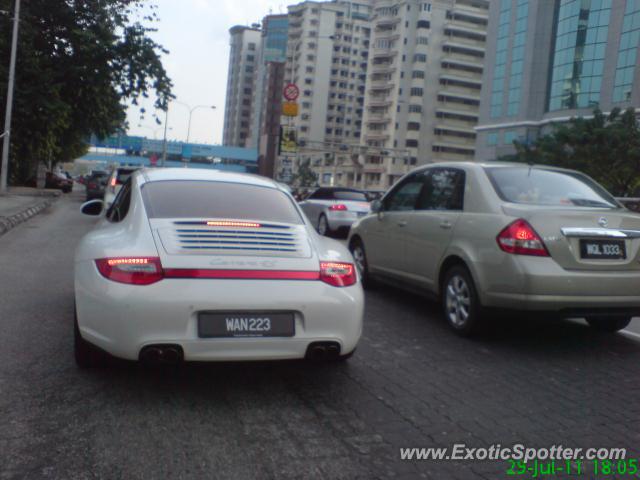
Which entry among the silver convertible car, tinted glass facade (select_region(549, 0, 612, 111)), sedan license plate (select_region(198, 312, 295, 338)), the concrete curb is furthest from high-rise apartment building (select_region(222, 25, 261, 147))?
sedan license plate (select_region(198, 312, 295, 338))

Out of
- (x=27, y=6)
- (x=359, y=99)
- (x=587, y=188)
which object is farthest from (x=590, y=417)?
(x=359, y=99)

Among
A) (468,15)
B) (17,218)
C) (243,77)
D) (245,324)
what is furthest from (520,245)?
(243,77)

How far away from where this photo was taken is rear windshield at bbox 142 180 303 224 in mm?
4402

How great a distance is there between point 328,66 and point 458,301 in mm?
132966

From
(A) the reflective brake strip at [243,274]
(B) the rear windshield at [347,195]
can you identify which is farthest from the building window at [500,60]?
(A) the reflective brake strip at [243,274]

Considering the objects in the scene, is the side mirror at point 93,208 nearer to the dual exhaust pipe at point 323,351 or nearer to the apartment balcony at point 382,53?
the dual exhaust pipe at point 323,351

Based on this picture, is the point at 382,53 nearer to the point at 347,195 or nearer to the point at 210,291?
the point at 347,195

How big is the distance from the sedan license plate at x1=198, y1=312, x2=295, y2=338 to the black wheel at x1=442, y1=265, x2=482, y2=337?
2.27m

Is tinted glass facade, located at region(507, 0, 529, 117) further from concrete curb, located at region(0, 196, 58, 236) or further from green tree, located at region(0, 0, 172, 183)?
concrete curb, located at region(0, 196, 58, 236)

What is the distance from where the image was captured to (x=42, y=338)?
205 inches

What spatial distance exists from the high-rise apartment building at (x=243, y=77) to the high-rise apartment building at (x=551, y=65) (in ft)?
342

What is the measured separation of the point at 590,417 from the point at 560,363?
130cm

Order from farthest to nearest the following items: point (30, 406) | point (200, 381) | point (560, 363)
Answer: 1. point (560, 363)
2. point (200, 381)
3. point (30, 406)

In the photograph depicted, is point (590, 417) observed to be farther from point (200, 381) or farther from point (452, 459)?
point (200, 381)
